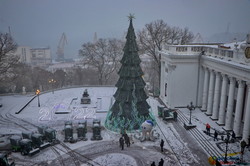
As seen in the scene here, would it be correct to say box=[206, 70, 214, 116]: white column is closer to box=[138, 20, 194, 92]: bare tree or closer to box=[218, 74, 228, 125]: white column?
box=[218, 74, 228, 125]: white column

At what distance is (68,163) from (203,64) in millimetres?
18341

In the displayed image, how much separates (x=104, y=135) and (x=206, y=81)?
1343cm

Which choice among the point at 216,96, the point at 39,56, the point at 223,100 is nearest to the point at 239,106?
the point at 223,100

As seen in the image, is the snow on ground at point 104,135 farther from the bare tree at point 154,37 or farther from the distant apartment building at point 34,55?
the distant apartment building at point 34,55

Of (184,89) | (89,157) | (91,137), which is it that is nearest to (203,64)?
(184,89)

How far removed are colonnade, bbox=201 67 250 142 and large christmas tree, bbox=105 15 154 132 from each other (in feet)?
25.2

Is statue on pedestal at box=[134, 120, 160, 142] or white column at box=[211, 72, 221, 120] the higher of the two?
white column at box=[211, 72, 221, 120]

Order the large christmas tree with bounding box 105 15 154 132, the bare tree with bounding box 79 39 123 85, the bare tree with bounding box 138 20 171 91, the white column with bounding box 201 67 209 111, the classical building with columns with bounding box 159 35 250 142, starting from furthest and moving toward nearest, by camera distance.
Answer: the bare tree with bounding box 79 39 123 85 → the bare tree with bounding box 138 20 171 91 → the white column with bounding box 201 67 209 111 → the large christmas tree with bounding box 105 15 154 132 → the classical building with columns with bounding box 159 35 250 142

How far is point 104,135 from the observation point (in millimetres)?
21266

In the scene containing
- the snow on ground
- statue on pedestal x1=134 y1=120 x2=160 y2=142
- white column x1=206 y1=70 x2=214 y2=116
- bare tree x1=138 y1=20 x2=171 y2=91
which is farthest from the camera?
bare tree x1=138 y1=20 x2=171 y2=91

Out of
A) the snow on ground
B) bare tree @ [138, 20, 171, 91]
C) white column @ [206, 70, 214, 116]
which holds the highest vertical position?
bare tree @ [138, 20, 171, 91]

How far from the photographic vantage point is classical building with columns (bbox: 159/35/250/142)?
21016mm

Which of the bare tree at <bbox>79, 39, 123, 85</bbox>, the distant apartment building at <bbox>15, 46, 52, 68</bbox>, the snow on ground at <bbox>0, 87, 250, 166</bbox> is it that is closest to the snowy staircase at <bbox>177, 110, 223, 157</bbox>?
the snow on ground at <bbox>0, 87, 250, 166</bbox>

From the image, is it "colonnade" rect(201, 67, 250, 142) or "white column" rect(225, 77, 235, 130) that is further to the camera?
"white column" rect(225, 77, 235, 130)
